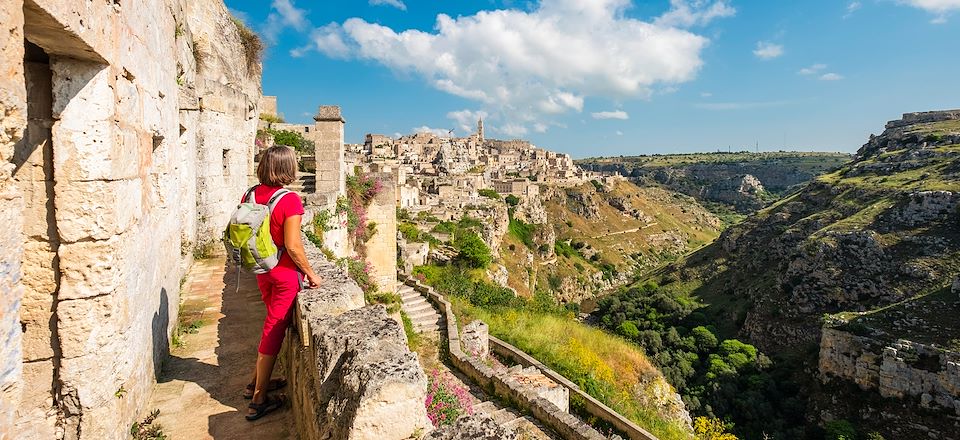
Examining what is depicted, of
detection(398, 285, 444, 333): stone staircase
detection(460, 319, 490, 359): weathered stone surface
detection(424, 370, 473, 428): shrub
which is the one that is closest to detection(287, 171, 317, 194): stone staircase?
detection(398, 285, 444, 333): stone staircase

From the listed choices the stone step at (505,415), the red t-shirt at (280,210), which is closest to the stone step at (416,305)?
the stone step at (505,415)

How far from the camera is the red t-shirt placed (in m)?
3.21

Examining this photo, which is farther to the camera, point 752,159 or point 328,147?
point 752,159

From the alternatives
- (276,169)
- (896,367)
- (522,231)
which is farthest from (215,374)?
(522,231)

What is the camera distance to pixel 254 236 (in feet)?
10.2

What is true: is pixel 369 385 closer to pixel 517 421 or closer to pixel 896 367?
pixel 517 421

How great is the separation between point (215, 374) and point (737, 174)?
15755 cm

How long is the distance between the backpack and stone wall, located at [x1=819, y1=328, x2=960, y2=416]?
33.8m

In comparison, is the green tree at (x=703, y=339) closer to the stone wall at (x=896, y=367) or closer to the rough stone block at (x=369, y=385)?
the stone wall at (x=896, y=367)

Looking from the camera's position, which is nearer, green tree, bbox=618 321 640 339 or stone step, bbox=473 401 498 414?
stone step, bbox=473 401 498 414

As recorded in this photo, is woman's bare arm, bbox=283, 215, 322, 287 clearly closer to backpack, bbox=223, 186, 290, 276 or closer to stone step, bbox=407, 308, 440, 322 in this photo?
backpack, bbox=223, 186, 290, 276

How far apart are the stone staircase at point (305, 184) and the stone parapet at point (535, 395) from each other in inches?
231

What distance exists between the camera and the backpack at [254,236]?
10.1 ft

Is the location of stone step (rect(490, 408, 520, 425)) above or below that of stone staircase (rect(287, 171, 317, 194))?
below
